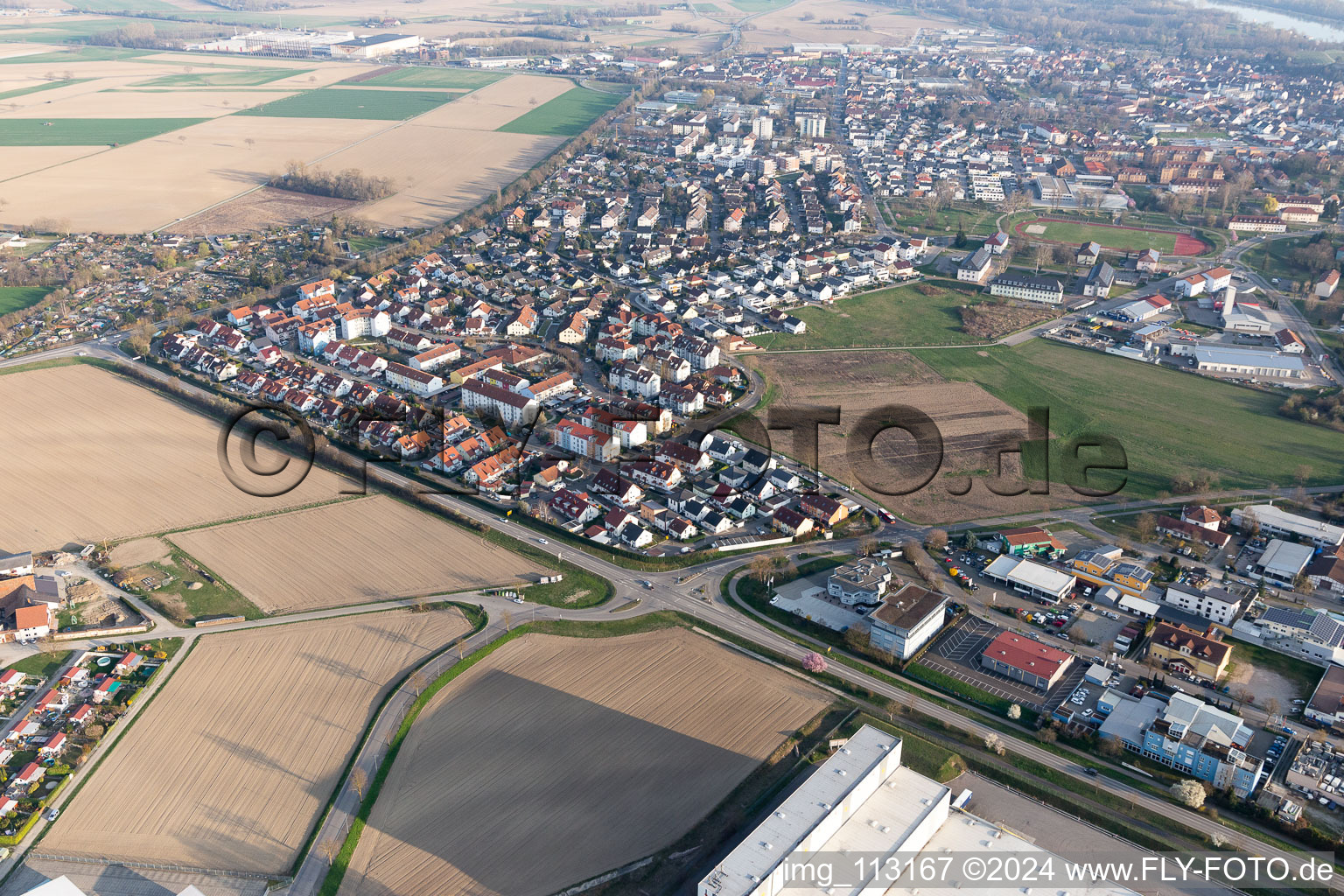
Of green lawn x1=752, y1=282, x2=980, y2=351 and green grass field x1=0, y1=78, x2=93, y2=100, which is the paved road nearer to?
green lawn x1=752, y1=282, x2=980, y2=351

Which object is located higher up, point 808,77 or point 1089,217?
point 808,77

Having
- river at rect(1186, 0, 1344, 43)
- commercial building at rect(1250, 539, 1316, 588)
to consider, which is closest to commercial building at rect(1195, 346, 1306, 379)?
commercial building at rect(1250, 539, 1316, 588)

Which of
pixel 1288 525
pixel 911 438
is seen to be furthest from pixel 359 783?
pixel 1288 525

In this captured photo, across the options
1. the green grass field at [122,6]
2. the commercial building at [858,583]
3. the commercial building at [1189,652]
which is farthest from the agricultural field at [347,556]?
the green grass field at [122,6]

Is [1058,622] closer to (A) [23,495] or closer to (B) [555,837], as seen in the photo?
(B) [555,837]

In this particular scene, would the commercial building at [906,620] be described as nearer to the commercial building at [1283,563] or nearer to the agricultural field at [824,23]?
the commercial building at [1283,563]

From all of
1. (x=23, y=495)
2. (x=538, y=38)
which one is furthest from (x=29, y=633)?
(x=538, y=38)
